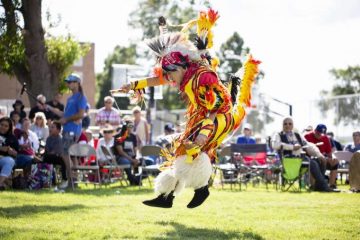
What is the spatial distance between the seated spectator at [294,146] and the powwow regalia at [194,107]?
5676 millimetres

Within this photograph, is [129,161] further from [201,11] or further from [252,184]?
[201,11]

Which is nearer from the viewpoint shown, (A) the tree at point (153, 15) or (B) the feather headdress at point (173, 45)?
(B) the feather headdress at point (173, 45)

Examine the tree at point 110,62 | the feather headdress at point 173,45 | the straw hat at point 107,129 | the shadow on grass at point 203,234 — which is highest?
the tree at point 110,62

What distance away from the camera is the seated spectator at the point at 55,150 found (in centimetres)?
1153

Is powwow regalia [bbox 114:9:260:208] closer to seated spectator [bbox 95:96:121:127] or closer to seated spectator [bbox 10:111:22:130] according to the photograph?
seated spectator [bbox 10:111:22:130]

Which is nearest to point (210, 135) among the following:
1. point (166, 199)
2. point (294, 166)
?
point (166, 199)

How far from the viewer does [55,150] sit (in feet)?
38.3

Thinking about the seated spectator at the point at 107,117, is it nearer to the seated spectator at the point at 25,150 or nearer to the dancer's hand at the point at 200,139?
the seated spectator at the point at 25,150

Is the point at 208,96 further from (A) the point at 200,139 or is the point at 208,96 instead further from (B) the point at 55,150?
(B) the point at 55,150

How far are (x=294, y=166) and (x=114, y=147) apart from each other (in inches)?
141

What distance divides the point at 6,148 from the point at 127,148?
2.98 metres

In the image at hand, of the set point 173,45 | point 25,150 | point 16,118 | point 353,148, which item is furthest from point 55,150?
point 353,148

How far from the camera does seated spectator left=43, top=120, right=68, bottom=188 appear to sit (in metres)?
11.5

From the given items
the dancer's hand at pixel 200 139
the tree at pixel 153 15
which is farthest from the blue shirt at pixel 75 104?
the tree at pixel 153 15
